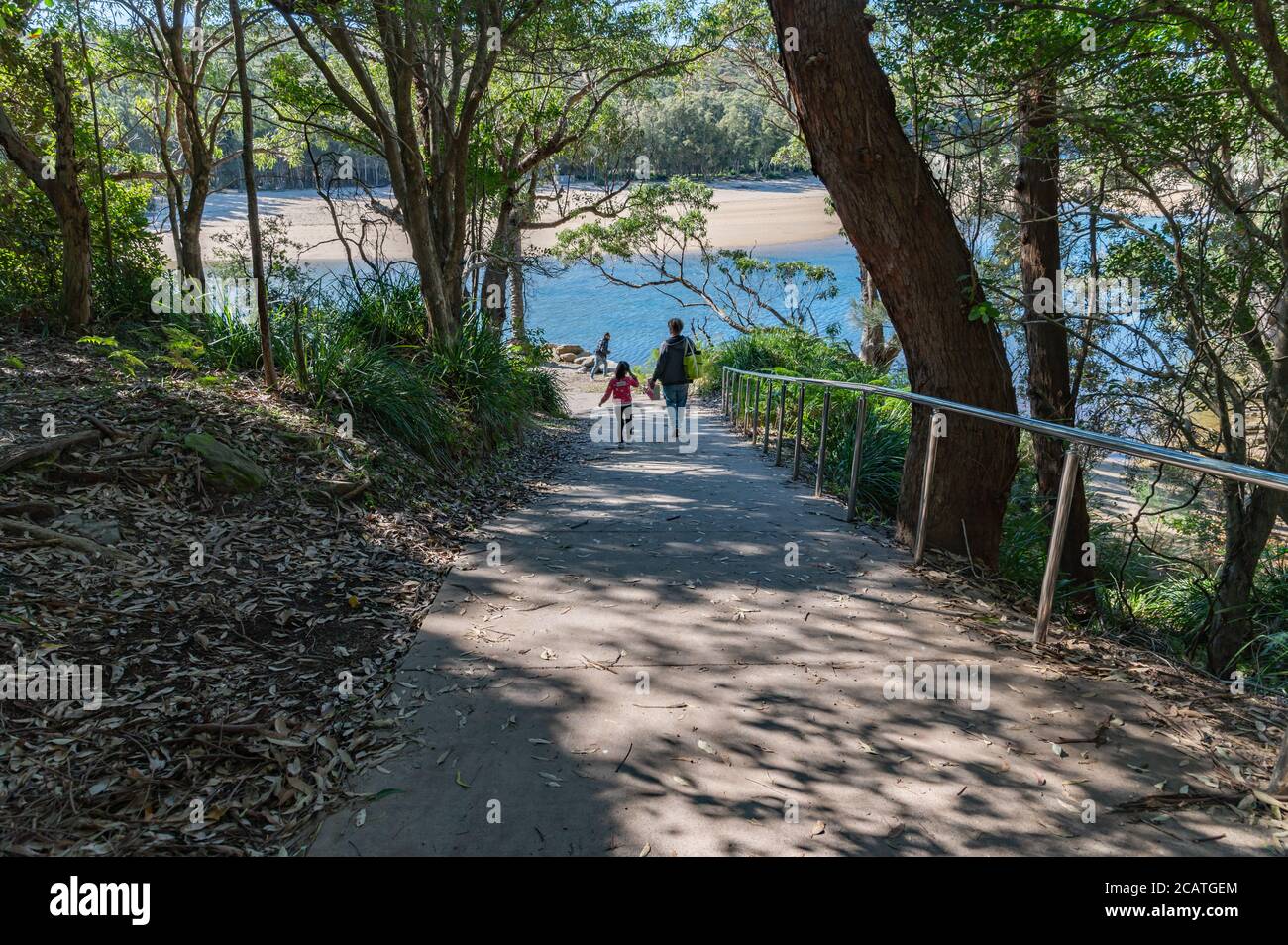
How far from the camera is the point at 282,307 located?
7.50 metres

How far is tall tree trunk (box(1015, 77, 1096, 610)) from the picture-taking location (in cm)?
736

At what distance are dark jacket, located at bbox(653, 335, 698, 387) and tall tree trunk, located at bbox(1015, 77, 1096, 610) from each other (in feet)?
13.2

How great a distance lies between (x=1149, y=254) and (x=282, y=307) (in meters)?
8.35

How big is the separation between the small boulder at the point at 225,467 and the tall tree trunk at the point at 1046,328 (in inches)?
249

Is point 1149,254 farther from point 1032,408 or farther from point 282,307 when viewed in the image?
point 282,307

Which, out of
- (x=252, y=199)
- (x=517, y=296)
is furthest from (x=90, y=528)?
(x=517, y=296)

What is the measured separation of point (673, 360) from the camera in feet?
34.2

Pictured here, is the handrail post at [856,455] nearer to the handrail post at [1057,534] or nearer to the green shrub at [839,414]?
the green shrub at [839,414]

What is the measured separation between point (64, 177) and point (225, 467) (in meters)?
3.80

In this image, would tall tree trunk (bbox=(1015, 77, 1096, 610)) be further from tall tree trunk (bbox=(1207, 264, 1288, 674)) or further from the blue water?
the blue water

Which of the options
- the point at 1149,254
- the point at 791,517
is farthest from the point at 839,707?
the point at 1149,254

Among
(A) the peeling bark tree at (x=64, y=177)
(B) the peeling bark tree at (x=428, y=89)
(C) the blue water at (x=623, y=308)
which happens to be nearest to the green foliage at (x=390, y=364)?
(B) the peeling bark tree at (x=428, y=89)

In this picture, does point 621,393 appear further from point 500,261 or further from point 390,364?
point 500,261

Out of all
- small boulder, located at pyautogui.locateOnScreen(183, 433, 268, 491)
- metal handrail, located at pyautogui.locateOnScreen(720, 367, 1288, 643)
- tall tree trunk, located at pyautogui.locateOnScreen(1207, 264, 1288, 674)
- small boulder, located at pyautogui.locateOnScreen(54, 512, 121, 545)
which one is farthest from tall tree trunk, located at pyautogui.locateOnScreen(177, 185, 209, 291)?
tall tree trunk, located at pyautogui.locateOnScreen(1207, 264, 1288, 674)
